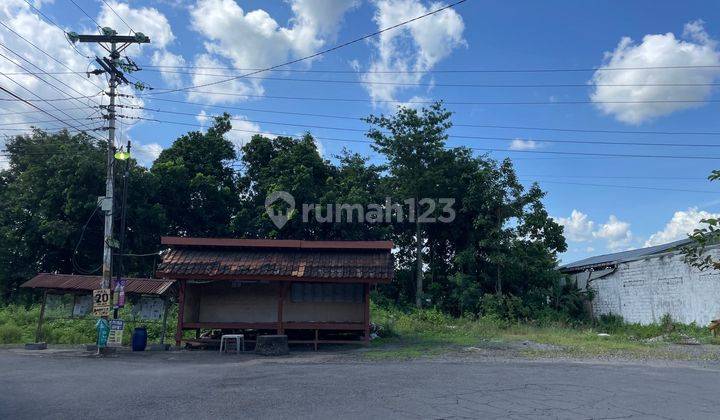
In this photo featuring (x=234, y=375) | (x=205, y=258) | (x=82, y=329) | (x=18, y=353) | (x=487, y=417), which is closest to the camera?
(x=487, y=417)

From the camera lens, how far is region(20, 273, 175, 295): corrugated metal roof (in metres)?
19.4

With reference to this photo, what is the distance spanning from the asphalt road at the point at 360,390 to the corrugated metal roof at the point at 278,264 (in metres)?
3.77

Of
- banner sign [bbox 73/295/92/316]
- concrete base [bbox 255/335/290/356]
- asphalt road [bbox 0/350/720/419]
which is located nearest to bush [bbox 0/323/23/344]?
banner sign [bbox 73/295/92/316]

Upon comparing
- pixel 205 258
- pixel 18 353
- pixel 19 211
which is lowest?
pixel 18 353

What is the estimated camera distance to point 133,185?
2972 cm

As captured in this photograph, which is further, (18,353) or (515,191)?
(515,191)

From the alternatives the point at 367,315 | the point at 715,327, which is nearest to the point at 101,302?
the point at 367,315

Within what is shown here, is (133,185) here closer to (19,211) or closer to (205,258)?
(19,211)

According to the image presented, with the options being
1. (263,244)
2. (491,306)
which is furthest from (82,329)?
(491,306)

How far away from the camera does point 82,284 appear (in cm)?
2047

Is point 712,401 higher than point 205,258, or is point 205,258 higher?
point 205,258

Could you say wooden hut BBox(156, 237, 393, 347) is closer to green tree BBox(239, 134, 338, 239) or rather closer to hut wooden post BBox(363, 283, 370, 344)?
hut wooden post BBox(363, 283, 370, 344)

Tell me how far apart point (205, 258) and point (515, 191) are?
17594 millimetres

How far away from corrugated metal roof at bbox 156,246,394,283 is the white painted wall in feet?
41.9
